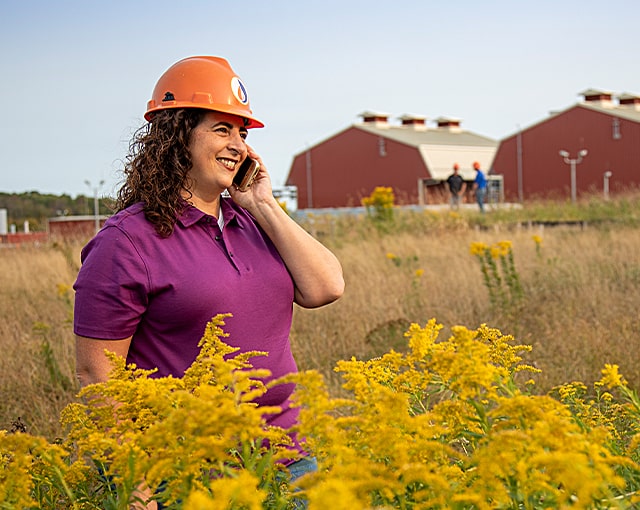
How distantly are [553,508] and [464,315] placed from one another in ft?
19.9

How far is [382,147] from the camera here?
145ft

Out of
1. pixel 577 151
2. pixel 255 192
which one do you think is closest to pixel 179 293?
pixel 255 192

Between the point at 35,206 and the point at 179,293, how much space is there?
536 inches

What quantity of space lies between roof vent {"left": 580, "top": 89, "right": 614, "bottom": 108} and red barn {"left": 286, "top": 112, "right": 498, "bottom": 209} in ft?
21.9

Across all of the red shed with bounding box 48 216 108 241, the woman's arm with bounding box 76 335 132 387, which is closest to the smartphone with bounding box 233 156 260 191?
the woman's arm with bounding box 76 335 132 387

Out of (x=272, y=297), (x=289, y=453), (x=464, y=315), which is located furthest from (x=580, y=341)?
(x=289, y=453)

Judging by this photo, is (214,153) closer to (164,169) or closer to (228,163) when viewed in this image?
(228,163)

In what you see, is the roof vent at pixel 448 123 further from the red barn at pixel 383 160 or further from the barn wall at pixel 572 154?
the barn wall at pixel 572 154

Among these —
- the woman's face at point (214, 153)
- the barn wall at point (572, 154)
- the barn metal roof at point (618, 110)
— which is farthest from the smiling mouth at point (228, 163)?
the barn metal roof at point (618, 110)

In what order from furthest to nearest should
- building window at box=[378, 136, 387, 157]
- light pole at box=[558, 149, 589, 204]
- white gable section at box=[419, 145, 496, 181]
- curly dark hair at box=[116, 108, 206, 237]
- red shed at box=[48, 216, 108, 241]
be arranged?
building window at box=[378, 136, 387, 157], white gable section at box=[419, 145, 496, 181], light pole at box=[558, 149, 589, 204], red shed at box=[48, 216, 108, 241], curly dark hair at box=[116, 108, 206, 237]

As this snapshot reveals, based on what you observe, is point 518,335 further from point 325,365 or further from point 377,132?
point 377,132

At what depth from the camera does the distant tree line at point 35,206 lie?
1385 cm

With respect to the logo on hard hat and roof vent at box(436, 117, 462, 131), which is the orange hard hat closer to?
the logo on hard hat

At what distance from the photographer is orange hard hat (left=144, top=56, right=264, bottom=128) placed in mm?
2580
